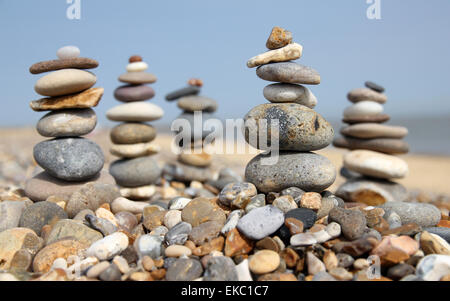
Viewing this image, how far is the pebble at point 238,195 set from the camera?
3.93 meters

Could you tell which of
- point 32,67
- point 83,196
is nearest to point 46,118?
point 32,67

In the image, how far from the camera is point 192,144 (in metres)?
8.23

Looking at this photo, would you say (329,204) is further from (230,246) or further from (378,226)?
(230,246)

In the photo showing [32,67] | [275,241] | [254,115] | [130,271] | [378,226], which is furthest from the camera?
[32,67]

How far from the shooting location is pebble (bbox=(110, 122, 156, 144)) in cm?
690

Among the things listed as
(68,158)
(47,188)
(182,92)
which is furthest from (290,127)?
(182,92)

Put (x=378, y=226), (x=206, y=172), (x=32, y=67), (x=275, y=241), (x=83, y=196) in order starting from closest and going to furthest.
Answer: (x=275, y=241) → (x=378, y=226) → (x=83, y=196) → (x=32, y=67) → (x=206, y=172)

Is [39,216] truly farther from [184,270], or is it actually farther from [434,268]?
[434,268]

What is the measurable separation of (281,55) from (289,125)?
0.91 metres

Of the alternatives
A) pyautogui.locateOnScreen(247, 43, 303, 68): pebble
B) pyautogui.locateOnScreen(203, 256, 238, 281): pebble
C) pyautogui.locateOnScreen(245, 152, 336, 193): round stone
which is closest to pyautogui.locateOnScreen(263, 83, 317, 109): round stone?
pyautogui.locateOnScreen(247, 43, 303, 68): pebble

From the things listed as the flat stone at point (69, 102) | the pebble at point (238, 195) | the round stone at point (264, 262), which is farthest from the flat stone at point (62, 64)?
the round stone at point (264, 262)
